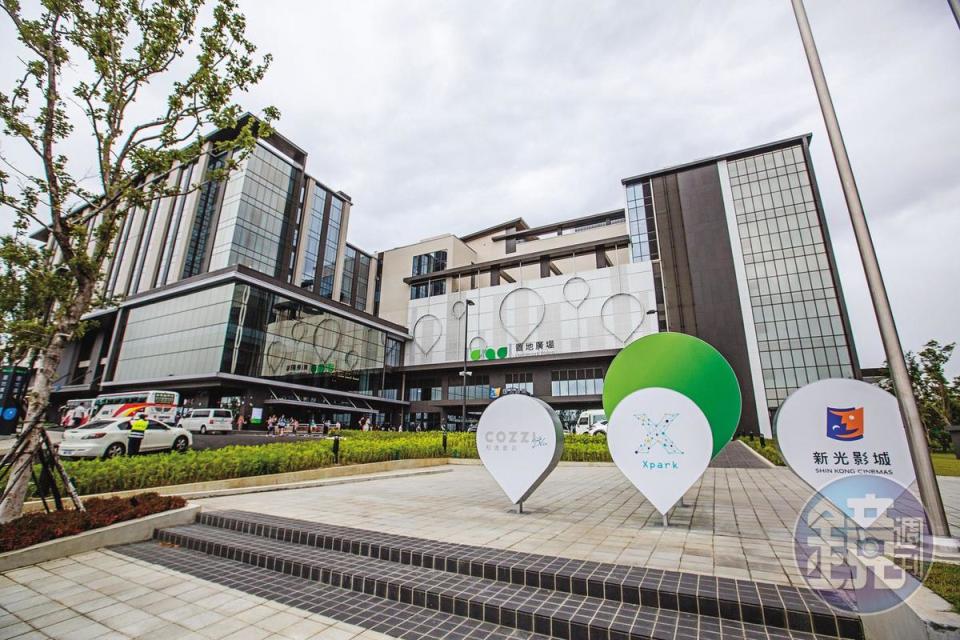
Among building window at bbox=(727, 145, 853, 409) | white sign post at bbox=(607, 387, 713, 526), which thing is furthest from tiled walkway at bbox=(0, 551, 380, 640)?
building window at bbox=(727, 145, 853, 409)

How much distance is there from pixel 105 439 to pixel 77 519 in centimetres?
1096

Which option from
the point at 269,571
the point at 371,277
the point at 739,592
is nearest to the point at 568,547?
the point at 739,592

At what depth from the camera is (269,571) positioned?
5246mm

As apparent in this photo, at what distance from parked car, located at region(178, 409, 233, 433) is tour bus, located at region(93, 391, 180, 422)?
98 centimetres

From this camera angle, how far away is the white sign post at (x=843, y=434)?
580cm

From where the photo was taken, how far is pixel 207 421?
28.3 m

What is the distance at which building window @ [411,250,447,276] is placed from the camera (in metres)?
58.7

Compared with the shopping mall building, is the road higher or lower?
lower

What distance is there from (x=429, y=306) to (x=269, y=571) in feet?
166

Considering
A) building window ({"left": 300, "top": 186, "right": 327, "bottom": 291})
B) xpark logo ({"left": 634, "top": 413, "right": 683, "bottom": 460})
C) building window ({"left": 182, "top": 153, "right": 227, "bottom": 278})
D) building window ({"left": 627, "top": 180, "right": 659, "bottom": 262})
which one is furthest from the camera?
building window ({"left": 300, "top": 186, "right": 327, "bottom": 291})

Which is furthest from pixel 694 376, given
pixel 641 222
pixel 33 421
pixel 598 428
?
pixel 641 222

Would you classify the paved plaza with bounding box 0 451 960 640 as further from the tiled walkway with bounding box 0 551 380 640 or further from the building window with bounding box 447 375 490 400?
the building window with bounding box 447 375 490 400

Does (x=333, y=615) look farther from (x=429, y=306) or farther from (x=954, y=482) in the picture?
(x=429, y=306)

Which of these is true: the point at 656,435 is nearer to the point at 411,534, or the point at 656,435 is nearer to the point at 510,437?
the point at 510,437
